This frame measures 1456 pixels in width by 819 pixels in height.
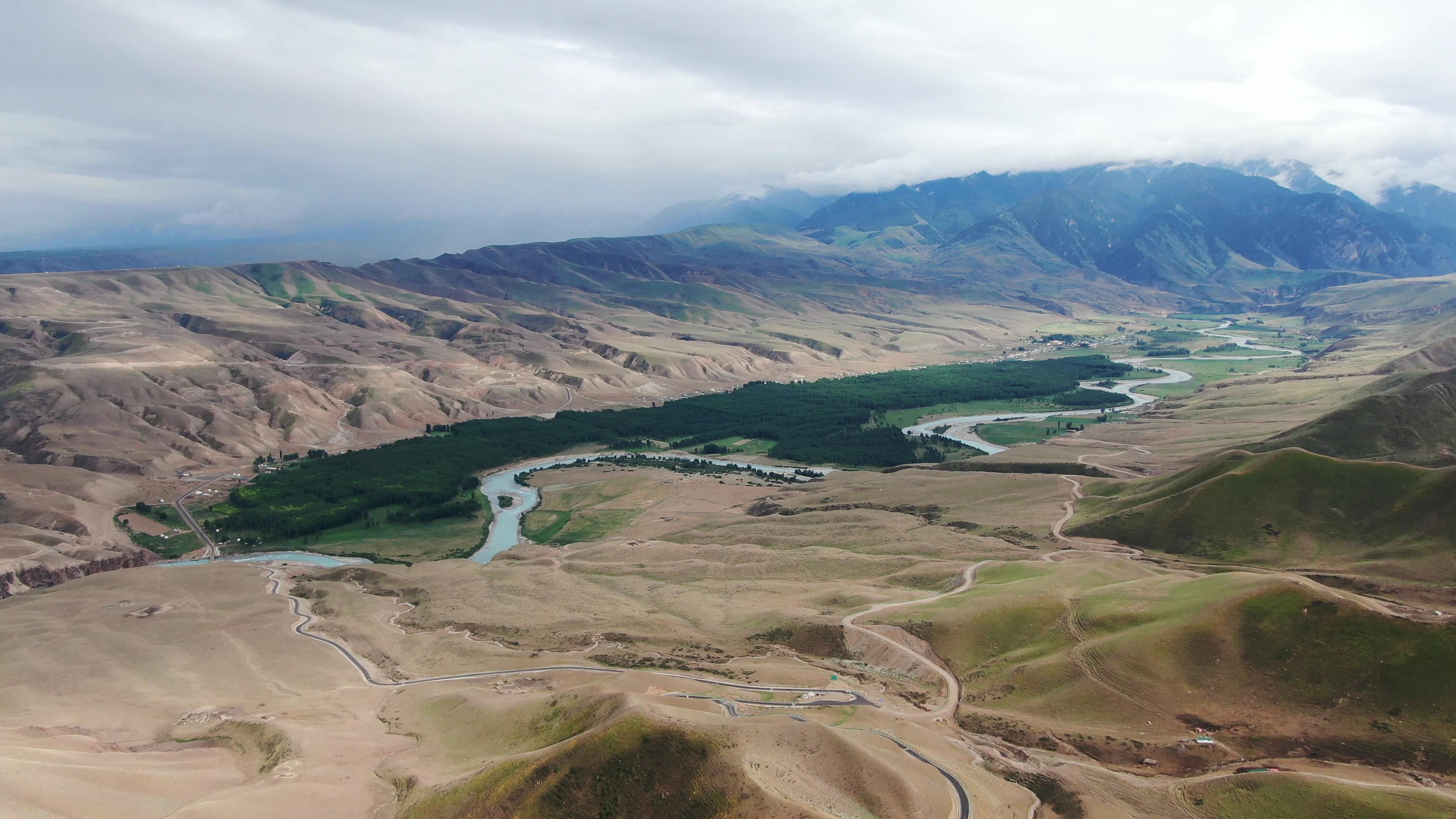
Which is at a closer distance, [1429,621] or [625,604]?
[1429,621]

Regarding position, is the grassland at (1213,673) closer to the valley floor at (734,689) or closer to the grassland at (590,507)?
the valley floor at (734,689)

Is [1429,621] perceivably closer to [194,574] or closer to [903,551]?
[903,551]

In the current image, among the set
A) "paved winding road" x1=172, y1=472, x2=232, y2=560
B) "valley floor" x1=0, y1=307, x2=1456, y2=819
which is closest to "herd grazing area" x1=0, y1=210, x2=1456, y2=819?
"valley floor" x1=0, y1=307, x2=1456, y2=819

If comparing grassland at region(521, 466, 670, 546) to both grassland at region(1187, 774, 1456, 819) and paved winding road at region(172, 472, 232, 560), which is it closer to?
paved winding road at region(172, 472, 232, 560)

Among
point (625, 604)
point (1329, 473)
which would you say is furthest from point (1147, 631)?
point (625, 604)

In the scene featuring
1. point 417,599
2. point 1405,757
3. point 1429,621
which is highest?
point 1429,621

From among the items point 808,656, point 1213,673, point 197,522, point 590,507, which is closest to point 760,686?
point 808,656

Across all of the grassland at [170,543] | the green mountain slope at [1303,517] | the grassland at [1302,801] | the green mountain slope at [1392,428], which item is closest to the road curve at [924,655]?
the grassland at [1302,801]
